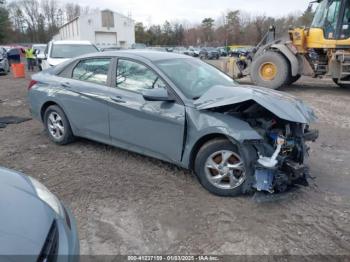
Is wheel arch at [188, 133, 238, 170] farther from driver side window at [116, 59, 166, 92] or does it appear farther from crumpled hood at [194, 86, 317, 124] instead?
driver side window at [116, 59, 166, 92]

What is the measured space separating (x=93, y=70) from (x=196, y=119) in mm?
2025

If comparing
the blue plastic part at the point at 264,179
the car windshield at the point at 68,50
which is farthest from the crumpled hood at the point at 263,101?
the car windshield at the point at 68,50

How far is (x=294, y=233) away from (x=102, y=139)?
113 inches

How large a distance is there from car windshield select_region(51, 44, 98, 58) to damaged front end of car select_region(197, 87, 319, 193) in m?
9.07

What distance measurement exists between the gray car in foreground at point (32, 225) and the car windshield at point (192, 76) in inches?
82.3

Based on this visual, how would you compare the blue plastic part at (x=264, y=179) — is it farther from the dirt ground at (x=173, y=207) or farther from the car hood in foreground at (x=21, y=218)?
the car hood in foreground at (x=21, y=218)

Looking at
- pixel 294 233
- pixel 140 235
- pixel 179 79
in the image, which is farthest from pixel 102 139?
pixel 294 233

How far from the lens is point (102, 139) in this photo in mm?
4688

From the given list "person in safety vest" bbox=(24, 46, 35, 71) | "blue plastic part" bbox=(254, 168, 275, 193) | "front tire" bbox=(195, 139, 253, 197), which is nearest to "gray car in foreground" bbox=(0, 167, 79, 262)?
"front tire" bbox=(195, 139, 253, 197)

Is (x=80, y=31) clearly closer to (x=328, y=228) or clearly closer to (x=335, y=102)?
(x=335, y=102)

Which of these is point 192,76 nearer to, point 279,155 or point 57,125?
point 279,155

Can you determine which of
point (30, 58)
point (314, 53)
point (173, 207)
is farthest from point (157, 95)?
point (30, 58)

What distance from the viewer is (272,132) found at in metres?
3.53

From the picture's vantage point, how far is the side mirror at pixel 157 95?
3.75 m
